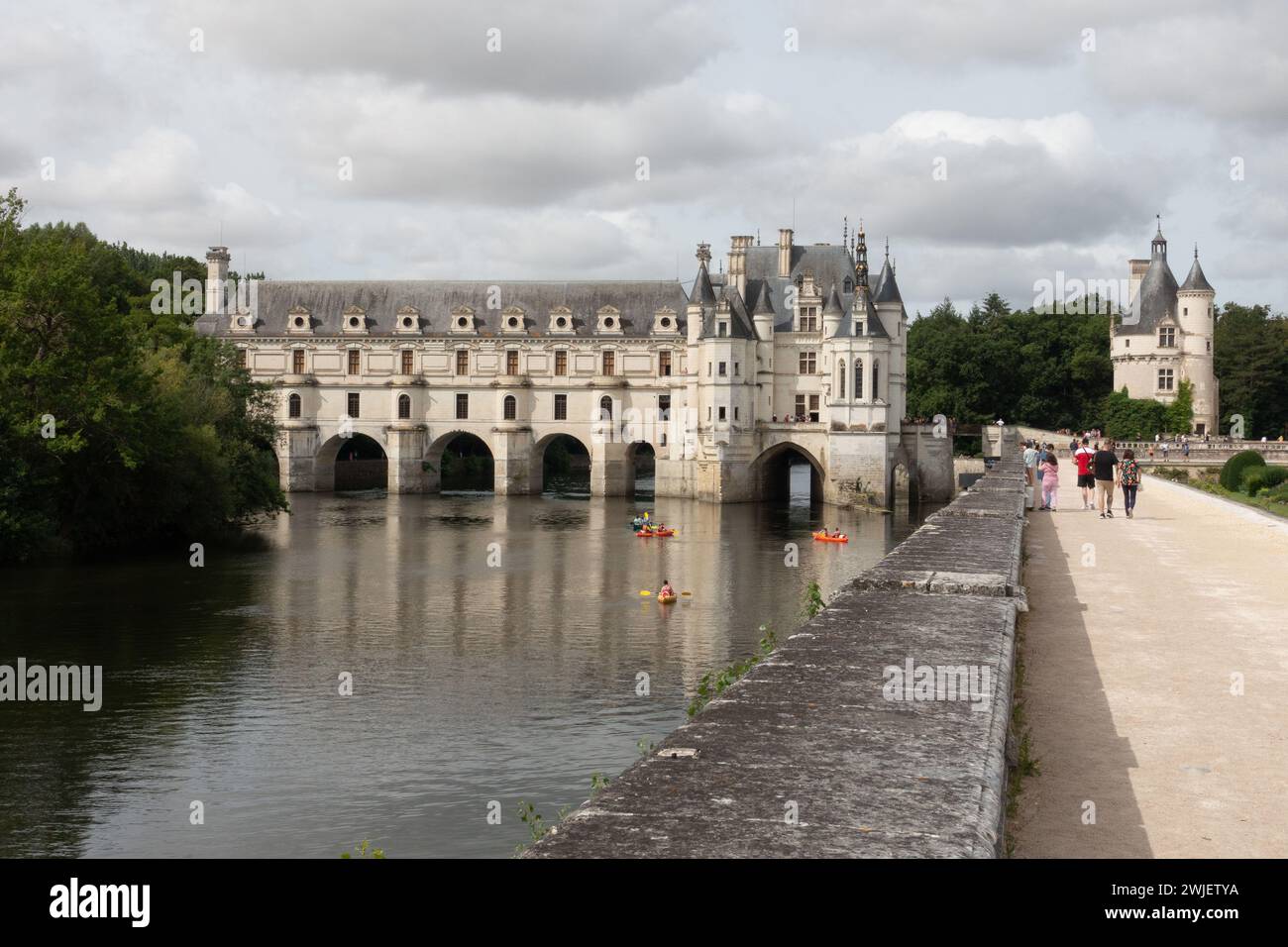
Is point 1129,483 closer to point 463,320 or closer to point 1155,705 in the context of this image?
point 1155,705

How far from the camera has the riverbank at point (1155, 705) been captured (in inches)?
272

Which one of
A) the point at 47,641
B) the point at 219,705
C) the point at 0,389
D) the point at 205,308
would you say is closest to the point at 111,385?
the point at 0,389

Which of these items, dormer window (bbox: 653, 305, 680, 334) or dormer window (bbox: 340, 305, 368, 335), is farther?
dormer window (bbox: 340, 305, 368, 335)

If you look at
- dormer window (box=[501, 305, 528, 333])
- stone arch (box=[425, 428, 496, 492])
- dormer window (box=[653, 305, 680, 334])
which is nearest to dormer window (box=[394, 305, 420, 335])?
dormer window (box=[501, 305, 528, 333])

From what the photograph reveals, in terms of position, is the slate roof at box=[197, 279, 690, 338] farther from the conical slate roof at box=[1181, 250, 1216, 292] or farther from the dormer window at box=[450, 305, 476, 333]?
the conical slate roof at box=[1181, 250, 1216, 292]

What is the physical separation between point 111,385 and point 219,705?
1835 centimetres

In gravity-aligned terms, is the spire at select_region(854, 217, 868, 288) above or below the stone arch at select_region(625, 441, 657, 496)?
above

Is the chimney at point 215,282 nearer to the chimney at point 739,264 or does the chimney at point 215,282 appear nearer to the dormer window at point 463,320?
the dormer window at point 463,320

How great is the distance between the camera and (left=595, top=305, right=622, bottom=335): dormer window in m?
70.3

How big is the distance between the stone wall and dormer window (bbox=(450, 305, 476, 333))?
62.0 metres

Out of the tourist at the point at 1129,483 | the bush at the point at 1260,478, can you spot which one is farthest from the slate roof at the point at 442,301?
the tourist at the point at 1129,483

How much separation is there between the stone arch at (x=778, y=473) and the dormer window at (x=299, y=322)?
1005 inches
